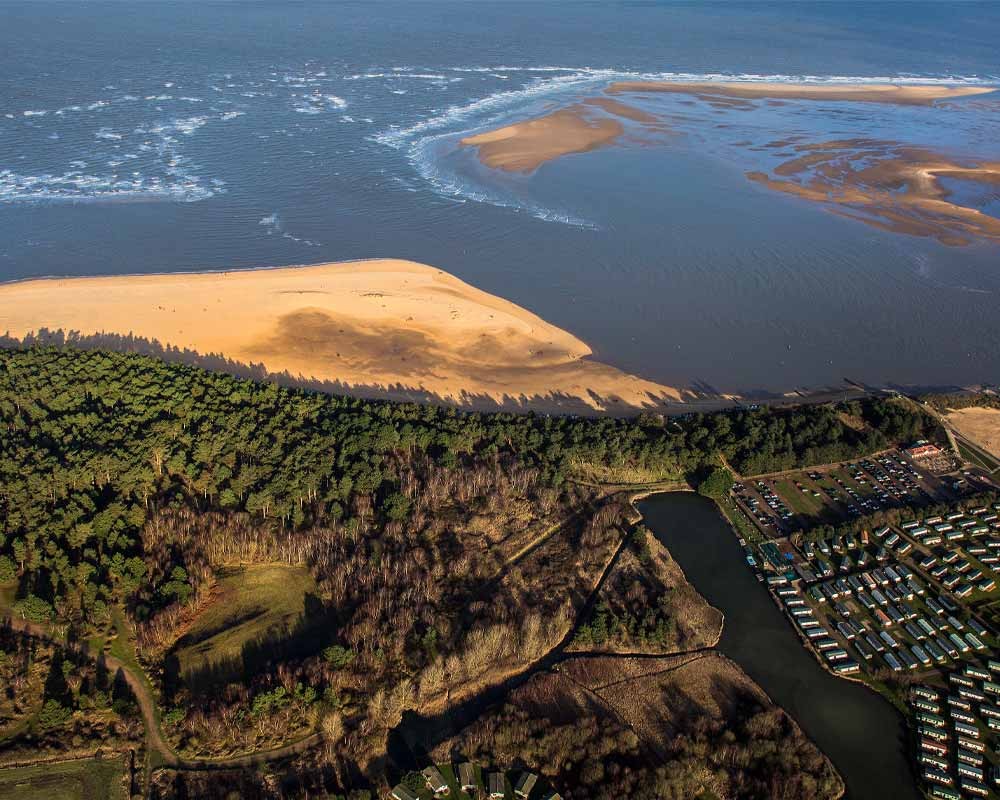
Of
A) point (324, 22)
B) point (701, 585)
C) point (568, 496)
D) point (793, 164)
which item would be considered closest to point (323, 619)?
point (568, 496)

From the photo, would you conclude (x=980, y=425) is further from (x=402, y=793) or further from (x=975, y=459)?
(x=402, y=793)

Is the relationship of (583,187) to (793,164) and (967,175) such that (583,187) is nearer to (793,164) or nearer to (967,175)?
(793,164)

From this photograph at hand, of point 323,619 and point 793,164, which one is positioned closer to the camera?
point 323,619

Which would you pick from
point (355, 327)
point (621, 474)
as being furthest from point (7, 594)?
point (621, 474)

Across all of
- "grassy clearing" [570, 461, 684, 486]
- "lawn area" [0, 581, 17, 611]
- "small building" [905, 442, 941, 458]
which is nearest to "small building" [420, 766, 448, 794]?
"grassy clearing" [570, 461, 684, 486]

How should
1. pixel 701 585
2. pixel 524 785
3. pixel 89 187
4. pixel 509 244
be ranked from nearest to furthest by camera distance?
pixel 524 785
pixel 701 585
pixel 509 244
pixel 89 187
